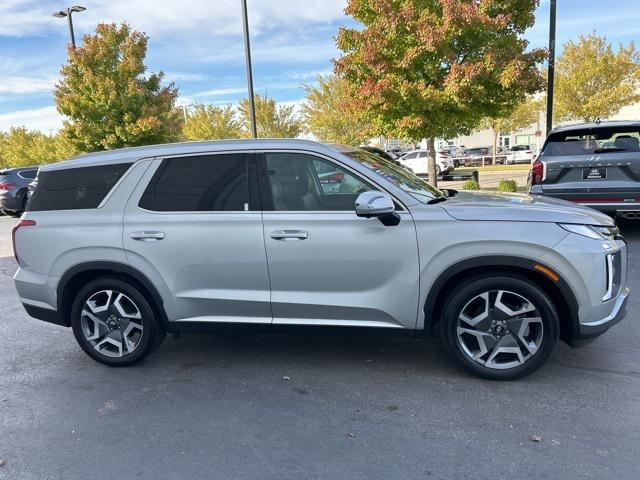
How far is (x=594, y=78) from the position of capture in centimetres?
2494

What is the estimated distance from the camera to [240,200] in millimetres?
3881

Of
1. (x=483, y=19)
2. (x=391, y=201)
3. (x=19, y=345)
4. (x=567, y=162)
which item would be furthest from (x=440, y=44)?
(x=19, y=345)

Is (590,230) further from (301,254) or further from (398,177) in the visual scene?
(301,254)

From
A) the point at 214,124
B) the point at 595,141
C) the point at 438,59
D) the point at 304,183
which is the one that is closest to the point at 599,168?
the point at 595,141

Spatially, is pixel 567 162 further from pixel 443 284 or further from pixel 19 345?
pixel 19 345

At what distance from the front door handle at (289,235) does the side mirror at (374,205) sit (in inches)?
17.9

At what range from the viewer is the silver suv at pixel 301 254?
3.46 meters

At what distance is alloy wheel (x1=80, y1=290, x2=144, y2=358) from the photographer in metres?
4.18

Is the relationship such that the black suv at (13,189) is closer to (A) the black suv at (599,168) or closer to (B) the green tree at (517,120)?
(A) the black suv at (599,168)

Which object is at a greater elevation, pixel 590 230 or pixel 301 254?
pixel 590 230

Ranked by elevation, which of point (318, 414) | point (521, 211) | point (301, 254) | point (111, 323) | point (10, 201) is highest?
point (521, 211)

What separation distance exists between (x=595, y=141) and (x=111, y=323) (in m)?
6.90

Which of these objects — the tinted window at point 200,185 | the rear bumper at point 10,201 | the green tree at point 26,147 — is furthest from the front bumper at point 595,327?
the green tree at point 26,147

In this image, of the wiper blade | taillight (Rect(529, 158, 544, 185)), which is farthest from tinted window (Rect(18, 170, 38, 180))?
the wiper blade
